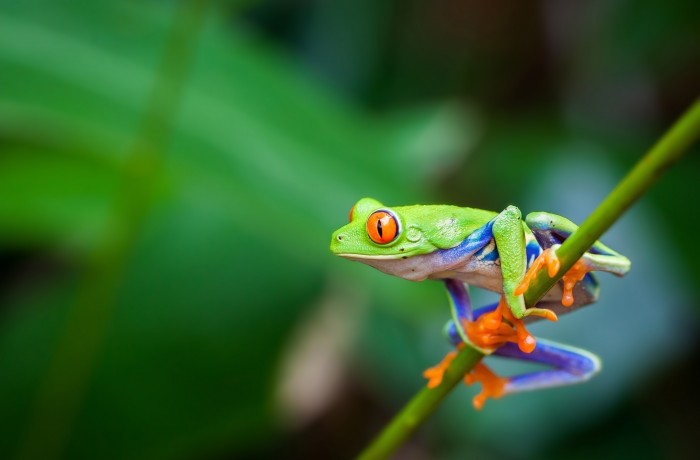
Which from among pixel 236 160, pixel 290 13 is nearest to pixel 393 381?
pixel 236 160

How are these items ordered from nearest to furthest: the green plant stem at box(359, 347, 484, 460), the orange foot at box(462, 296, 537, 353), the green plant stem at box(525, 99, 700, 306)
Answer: the green plant stem at box(525, 99, 700, 306) < the green plant stem at box(359, 347, 484, 460) < the orange foot at box(462, 296, 537, 353)

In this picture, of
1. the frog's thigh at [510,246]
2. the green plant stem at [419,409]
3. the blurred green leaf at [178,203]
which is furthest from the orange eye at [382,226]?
the blurred green leaf at [178,203]

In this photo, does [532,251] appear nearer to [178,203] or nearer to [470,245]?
[470,245]

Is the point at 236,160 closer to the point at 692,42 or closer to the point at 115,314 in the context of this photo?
the point at 115,314

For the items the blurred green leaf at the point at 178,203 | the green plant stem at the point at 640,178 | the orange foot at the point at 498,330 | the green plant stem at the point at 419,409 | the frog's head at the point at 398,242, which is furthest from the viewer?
the blurred green leaf at the point at 178,203

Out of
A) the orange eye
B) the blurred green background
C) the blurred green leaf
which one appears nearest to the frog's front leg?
the orange eye

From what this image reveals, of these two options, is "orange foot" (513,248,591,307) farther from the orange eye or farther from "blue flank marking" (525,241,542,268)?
the orange eye

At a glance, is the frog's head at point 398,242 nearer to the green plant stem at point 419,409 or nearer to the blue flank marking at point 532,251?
the blue flank marking at point 532,251
